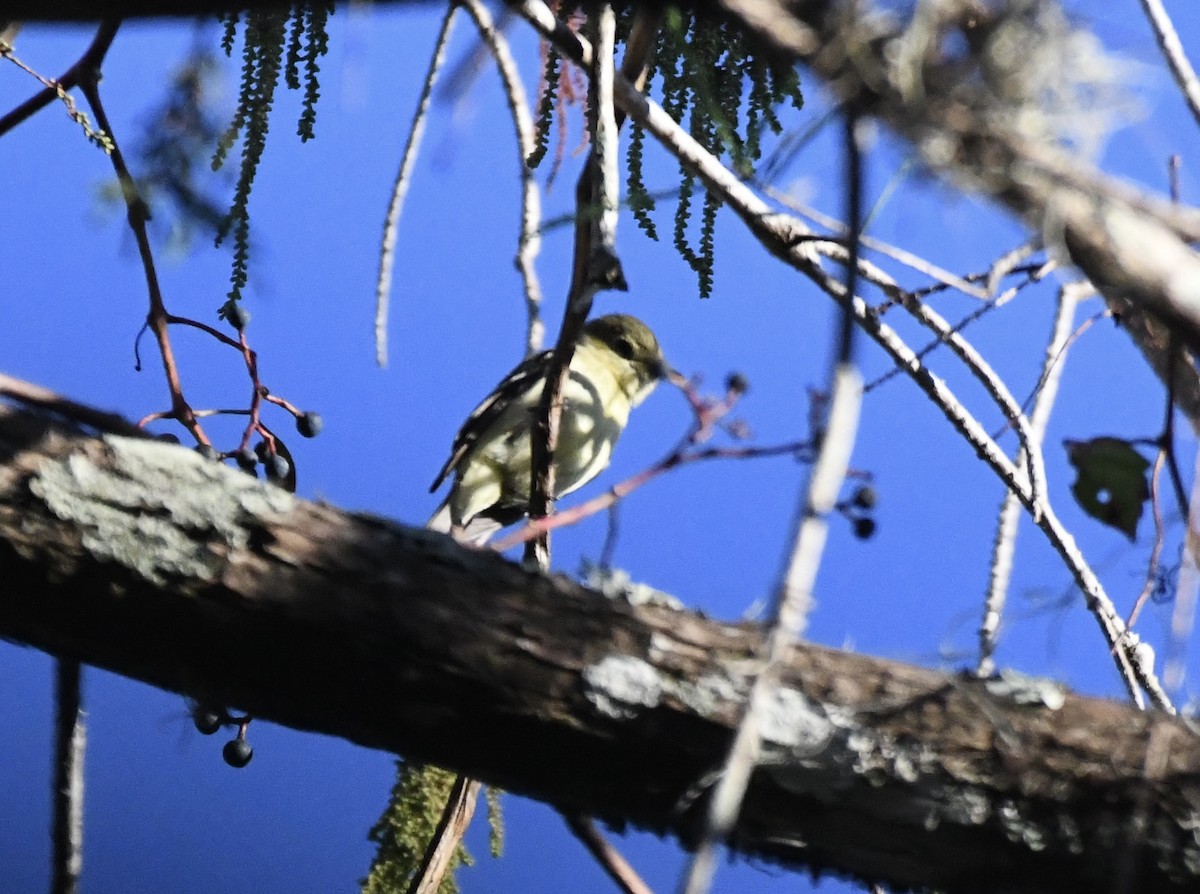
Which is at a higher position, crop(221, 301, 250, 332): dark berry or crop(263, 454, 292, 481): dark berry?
crop(221, 301, 250, 332): dark berry

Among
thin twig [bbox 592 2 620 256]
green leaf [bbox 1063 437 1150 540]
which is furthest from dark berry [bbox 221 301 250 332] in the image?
green leaf [bbox 1063 437 1150 540]

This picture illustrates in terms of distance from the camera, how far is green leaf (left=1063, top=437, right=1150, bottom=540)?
3.28ft

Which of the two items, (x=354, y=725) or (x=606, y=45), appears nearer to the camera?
(x=354, y=725)

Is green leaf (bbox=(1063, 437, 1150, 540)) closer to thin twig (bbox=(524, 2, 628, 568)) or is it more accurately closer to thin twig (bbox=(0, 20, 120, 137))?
thin twig (bbox=(524, 2, 628, 568))

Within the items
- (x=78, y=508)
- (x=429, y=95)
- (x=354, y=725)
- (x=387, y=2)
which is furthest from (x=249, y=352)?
(x=387, y=2)

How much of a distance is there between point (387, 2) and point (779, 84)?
0.53 m

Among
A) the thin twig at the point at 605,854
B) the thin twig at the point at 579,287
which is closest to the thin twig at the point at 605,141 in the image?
the thin twig at the point at 579,287

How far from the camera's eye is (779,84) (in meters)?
1.17

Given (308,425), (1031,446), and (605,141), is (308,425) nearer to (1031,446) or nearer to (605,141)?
(605,141)

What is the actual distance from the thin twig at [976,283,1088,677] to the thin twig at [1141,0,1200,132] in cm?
35

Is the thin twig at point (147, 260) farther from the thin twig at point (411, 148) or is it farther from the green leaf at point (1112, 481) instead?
the green leaf at point (1112, 481)

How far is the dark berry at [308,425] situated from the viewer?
5.49 feet

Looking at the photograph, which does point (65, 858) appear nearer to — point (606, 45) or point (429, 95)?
point (606, 45)

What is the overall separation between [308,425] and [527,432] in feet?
2.49
